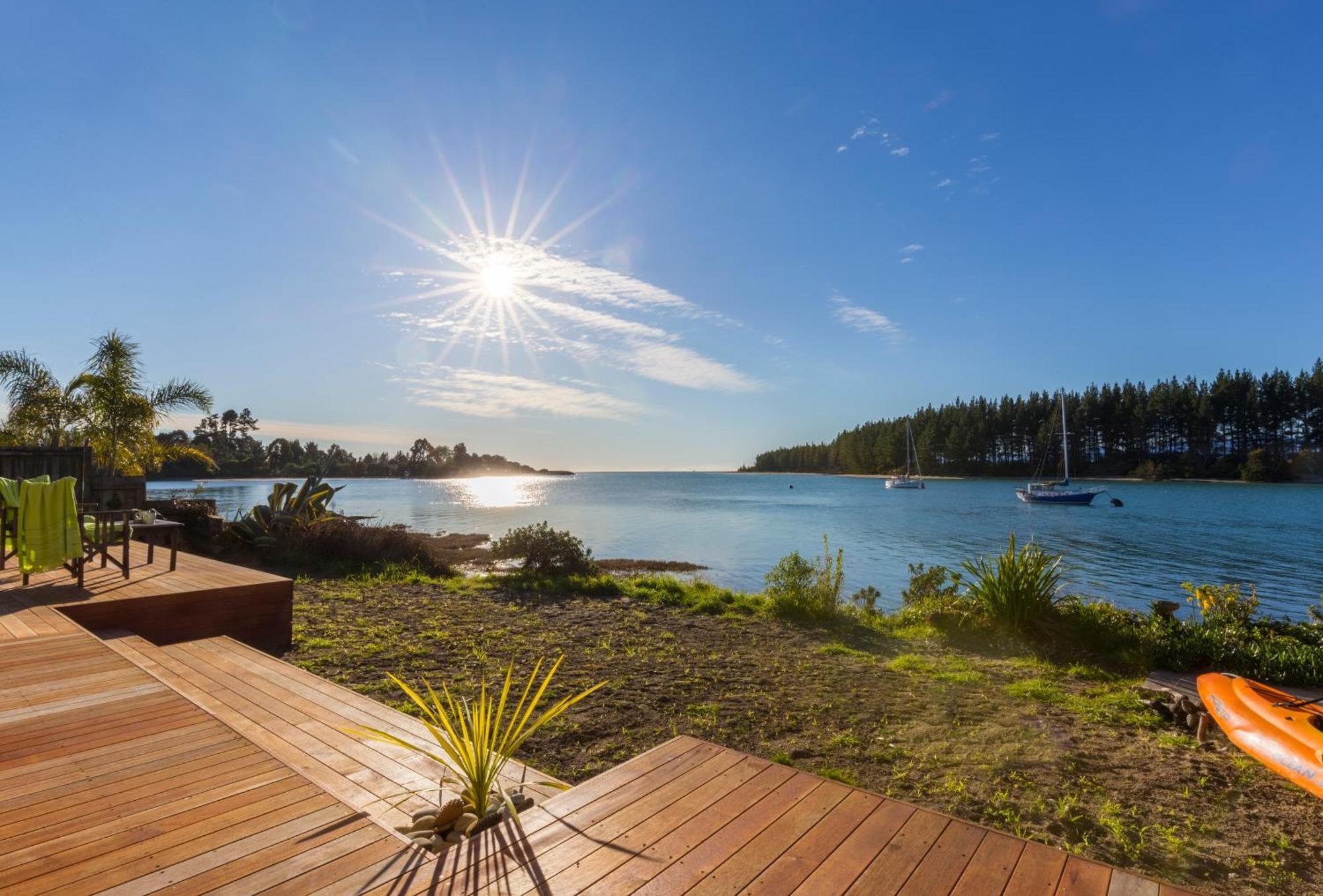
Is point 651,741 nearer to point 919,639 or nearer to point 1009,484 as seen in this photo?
point 919,639

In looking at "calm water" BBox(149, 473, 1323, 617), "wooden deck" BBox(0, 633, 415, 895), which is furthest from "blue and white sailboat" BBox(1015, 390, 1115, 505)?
"wooden deck" BBox(0, 633, 415, 895)

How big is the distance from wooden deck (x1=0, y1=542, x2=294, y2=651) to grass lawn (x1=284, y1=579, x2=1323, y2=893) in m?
0.57

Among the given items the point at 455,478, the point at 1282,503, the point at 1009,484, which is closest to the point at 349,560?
the point at 1282,503

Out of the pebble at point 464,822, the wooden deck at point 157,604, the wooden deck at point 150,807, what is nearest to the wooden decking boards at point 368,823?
the wooden deck at point 150,807

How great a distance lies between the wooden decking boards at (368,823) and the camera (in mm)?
2008

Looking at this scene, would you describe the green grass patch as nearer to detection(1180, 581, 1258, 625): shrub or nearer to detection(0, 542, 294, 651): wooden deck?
detection(0, 542, 294, 651): wooden deck

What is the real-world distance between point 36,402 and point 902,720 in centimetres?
2047

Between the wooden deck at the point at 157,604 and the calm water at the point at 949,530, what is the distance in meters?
11.6

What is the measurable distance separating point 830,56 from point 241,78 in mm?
8819

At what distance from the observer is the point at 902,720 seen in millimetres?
5074

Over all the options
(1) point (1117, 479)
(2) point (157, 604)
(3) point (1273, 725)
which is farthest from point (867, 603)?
(1) point (1117, 479)

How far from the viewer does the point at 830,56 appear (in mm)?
10453

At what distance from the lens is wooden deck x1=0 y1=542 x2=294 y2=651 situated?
525cm

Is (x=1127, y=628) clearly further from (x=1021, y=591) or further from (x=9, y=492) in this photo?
(x=9, y=492)
